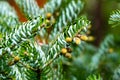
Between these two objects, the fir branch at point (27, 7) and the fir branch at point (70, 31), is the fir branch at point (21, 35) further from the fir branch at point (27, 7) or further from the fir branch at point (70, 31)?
the fir branch at point (27, 7)

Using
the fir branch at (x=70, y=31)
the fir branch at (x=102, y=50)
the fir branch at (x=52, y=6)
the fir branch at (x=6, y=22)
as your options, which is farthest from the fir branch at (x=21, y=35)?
the fir branch at (x=102, y=50)

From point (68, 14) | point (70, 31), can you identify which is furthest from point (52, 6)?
point (70, 31)

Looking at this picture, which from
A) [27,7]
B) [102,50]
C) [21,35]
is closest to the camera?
[21,35]

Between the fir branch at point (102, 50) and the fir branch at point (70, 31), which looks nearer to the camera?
the fir branch at point (70, 31)

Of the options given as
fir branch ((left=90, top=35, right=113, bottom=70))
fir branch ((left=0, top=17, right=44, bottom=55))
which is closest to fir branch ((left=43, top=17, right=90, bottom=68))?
fir branch ((left=0, top=17, right=44, bottom=55))

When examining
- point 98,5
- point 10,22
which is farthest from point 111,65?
point 98,5

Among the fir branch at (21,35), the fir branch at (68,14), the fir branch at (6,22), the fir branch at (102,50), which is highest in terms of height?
the fir branch at (6,22)

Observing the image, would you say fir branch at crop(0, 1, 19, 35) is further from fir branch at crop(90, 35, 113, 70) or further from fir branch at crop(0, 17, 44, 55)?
fir branch at crop(90, 35, 113, 70)

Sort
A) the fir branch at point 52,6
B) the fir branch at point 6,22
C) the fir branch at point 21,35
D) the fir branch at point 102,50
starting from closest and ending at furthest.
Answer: the fir branch at point 21,35 → the fir branch at point 6,22 → the fir branch at point 52,6 → the fir branch at point 102,50

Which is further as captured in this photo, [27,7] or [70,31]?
[27,7]

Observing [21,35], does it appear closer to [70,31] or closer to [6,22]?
[70,31]
